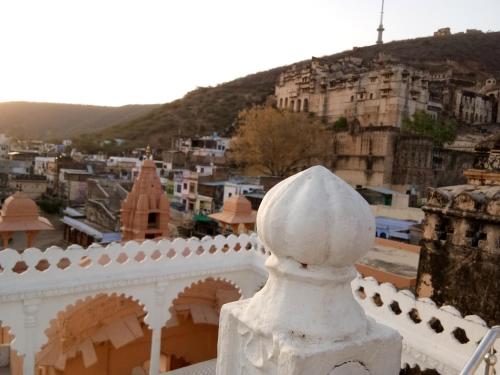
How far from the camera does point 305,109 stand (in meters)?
60.7

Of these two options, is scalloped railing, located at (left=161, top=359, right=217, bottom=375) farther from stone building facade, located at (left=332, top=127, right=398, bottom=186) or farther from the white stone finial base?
stone building facade, located at (left=332, top=127, right=398, bottom=186)

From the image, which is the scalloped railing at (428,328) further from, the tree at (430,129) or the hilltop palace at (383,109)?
the tree at (430,129)

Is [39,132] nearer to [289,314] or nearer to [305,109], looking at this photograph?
[305,109]

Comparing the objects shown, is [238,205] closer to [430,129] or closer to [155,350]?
[155,350]

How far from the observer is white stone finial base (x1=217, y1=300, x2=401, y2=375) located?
5.49 ft

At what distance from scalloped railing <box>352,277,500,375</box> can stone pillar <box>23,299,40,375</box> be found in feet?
17.0

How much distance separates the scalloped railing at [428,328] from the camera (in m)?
4.62

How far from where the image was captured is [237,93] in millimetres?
109812

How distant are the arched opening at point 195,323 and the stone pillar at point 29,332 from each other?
3013mm

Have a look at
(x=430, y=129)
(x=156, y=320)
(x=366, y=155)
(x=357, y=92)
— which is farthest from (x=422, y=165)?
(x=156, y=320)

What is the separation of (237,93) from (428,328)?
108 metres

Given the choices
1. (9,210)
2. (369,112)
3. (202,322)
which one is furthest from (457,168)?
(9,210)

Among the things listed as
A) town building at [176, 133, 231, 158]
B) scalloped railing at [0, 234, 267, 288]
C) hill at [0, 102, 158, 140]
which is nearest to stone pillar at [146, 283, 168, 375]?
scalloped railing at [0, 234, 267, 288]

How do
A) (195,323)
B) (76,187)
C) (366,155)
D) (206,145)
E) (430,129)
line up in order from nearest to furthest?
(195,323)
(366,155)
(76,187)
(430,129)
(206,145)
